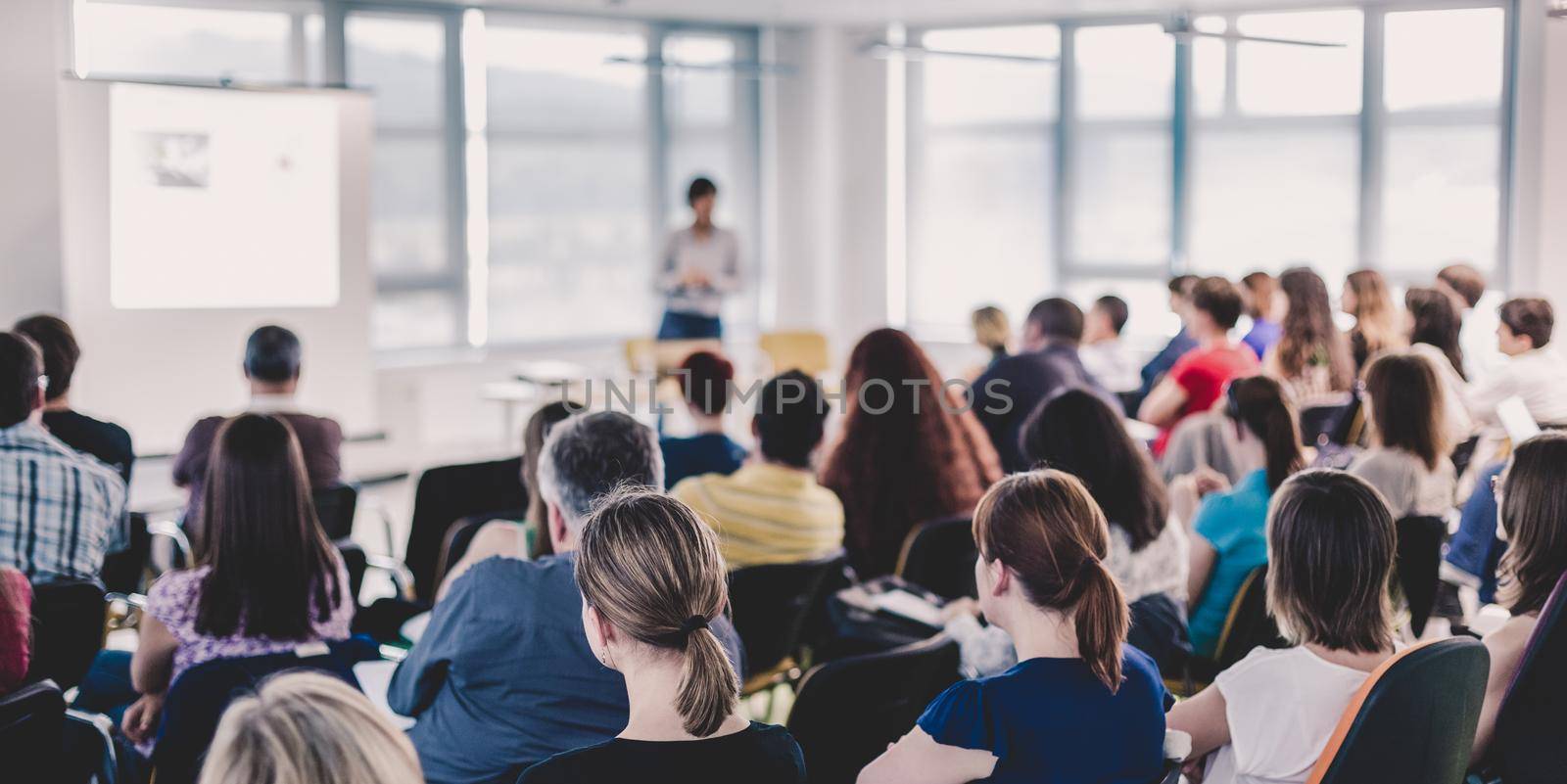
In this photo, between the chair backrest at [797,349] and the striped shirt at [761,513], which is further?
the chair backrest at [797,349]

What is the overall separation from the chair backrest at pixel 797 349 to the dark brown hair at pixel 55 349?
5.52 m

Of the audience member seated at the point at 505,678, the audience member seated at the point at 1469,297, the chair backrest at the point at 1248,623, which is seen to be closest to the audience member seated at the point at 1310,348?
the audience member seated at the point at 1469,297

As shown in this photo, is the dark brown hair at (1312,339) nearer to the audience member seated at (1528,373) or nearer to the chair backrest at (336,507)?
the audience member seated at (1528,373)

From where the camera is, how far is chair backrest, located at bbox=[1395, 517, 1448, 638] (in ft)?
12.5

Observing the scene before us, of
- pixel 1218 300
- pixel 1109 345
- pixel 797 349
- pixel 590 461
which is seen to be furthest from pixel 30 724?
pixel 797 349

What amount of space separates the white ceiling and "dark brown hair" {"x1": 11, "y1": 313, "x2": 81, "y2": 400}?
206 inches

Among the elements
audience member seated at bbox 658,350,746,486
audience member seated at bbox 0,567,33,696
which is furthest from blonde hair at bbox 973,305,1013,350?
audience member seated at bbox 0,567,33,696

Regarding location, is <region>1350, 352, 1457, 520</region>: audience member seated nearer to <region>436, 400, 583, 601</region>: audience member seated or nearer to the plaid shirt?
<region>436, 400, 583, 601</region>: audience member seated

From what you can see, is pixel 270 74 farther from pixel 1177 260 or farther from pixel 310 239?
pixel 1177 260

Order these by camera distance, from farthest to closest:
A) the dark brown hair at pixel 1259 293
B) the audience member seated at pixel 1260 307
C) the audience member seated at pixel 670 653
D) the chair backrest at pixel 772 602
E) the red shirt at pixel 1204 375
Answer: the dark brown hair at pixel 1259 293 < the audience member seated at pixel 1260 307 < the red shirt at pixel 1204 375 < the chair backrest at pixel 772 602 < the audience member seated at pixel 670 653

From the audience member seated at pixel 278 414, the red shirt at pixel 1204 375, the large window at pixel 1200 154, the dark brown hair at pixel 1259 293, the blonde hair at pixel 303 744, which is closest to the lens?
the blonde hair at pixel 303 744

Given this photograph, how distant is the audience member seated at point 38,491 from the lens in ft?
11.7

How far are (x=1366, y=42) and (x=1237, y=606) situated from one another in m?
7.36

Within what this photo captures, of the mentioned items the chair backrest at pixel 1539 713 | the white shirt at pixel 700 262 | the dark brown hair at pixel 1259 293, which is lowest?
the chair backrest at pixel 1539 713
